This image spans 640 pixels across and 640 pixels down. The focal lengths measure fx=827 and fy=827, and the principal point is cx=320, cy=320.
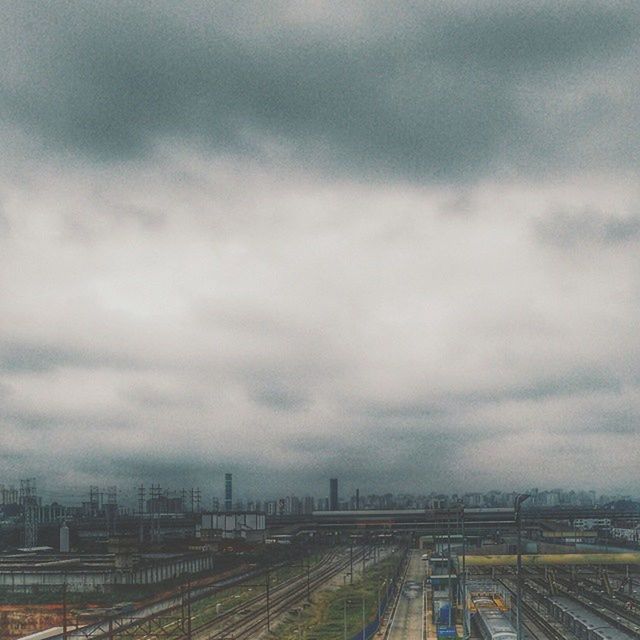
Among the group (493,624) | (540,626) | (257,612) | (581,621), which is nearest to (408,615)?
(540,626)

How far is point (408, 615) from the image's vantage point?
4653 centimetres

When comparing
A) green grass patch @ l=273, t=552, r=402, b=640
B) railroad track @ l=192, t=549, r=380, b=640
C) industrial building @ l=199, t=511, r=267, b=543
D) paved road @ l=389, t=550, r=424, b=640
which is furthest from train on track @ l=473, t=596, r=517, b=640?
industrial building @ l=199, t=511, r=267, b=543

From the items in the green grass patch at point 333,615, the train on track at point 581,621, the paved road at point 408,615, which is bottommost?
the paved road at point 408,615

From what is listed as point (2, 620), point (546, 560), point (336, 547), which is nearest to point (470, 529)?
point (336, 547)

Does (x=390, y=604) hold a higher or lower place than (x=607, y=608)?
lower

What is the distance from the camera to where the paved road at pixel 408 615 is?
40.0m

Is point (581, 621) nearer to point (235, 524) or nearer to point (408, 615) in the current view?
point (408, 615)

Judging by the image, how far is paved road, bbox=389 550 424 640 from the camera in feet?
131

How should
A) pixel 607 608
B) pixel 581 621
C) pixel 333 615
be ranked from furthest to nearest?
pixel 333 615
pixel 607 608
pixel 581 621

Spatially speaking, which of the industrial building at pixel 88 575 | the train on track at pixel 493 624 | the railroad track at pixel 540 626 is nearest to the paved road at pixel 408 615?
the train on track at pixel 493 624

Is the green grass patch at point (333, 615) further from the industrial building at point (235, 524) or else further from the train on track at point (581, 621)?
the industrial building at point (235, 524)

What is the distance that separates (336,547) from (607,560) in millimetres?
80066

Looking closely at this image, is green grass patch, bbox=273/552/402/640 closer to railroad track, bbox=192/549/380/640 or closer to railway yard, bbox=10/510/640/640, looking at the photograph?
railway yard, bbox=10/510/640/640

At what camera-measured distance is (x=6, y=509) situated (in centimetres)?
15875
